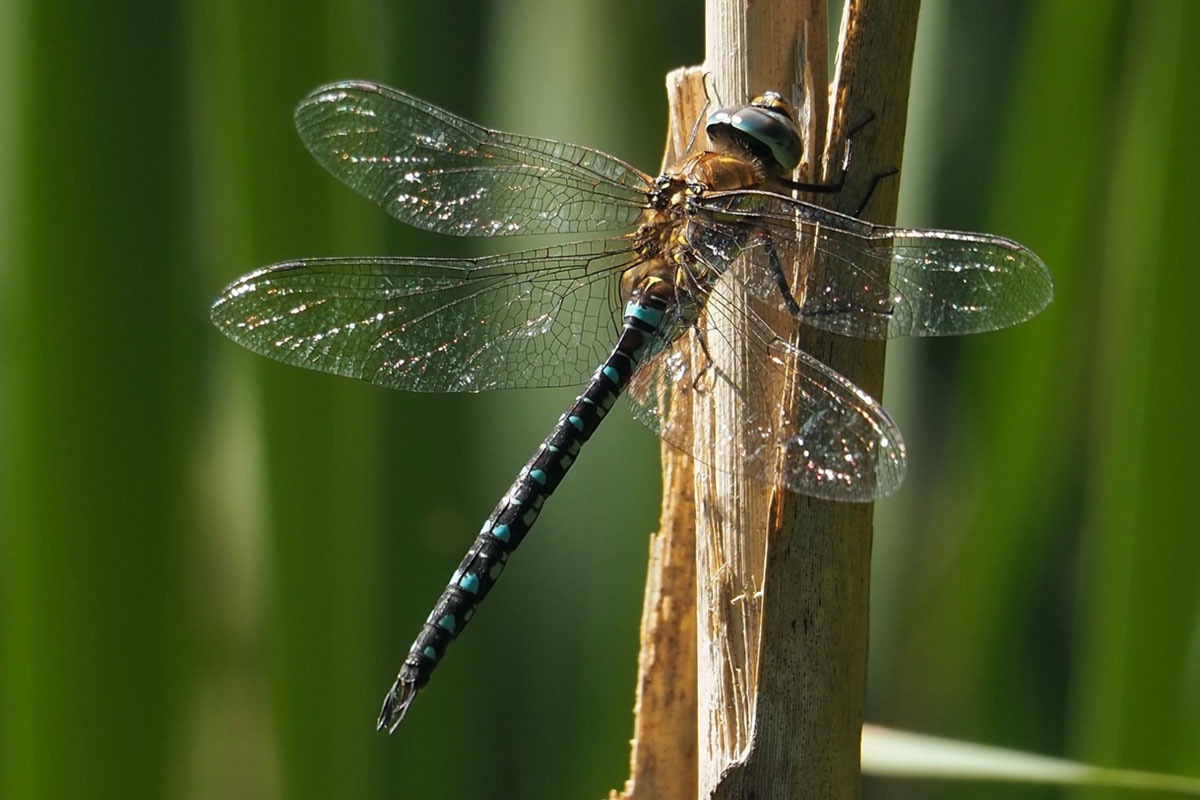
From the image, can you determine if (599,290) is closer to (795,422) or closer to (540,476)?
(540,476)

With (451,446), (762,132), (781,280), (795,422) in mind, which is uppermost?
(762,132)

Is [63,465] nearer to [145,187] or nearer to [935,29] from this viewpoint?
[145,187]

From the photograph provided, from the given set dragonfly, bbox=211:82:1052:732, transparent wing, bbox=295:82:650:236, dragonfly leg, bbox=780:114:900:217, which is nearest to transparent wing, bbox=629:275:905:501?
dragonfly, bbox=211:82:1052:732

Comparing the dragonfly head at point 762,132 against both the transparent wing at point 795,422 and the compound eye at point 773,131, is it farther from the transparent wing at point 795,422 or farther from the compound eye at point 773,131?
the transparent wing at point 795,422

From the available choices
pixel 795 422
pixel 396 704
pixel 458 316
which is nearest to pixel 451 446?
pixel 458 316

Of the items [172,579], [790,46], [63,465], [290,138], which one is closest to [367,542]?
[172,579]

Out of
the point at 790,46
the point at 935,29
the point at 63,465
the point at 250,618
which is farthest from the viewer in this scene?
the point at 250,618
